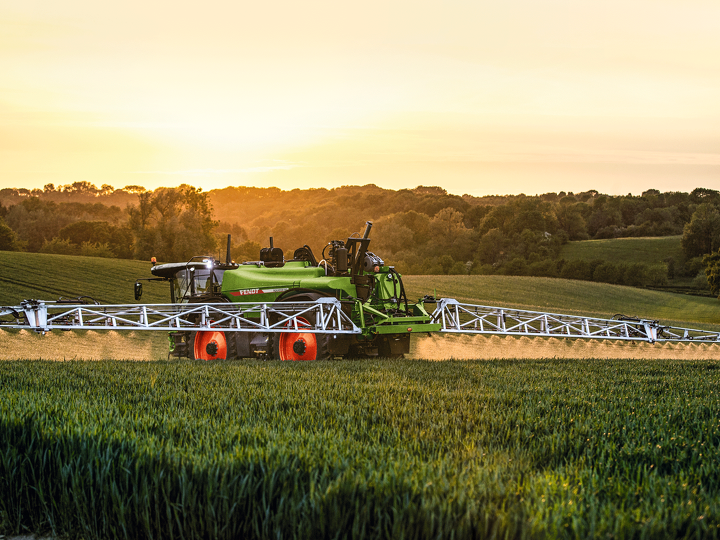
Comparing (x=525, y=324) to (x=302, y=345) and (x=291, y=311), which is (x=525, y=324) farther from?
(x=291, y=311)

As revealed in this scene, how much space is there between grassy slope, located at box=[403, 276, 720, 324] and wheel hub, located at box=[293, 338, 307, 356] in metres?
26.3

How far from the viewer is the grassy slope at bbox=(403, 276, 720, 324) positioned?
146 ft

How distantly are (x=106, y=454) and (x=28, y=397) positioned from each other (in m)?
3.18

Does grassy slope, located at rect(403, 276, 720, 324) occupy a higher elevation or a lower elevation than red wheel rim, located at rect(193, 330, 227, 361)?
lower

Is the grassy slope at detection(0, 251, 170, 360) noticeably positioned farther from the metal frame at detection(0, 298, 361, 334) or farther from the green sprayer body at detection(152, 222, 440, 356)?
the green sprayer body at detection(152, 222, 440, 356)

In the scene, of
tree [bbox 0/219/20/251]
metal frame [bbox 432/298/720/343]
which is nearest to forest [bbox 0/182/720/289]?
tree [bbox 0/219/20/251]

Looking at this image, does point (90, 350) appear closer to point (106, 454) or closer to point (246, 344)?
point (246, 344)

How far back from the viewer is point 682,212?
93062 mm

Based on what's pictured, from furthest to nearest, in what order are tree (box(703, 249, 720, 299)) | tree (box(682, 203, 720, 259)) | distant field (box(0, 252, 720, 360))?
tree (box(682, 203, 720, 259))
tree (box(703, 249, 720, 299))
distant field (box(0, 252, 720, 360))

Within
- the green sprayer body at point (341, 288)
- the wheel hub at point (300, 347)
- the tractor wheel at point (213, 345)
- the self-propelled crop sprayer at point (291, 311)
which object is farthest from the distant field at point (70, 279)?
the wheel hub at point (300, 347)

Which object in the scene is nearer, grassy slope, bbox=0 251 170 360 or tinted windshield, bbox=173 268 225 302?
tinted windshield, bbox=173 268 225 302

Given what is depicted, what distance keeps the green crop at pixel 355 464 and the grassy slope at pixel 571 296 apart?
111 ft

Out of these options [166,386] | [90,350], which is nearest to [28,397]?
[166,386]

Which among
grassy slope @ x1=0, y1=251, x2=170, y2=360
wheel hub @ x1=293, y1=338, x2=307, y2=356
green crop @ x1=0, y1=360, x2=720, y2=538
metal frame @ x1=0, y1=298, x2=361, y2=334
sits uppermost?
green crop @ x1=0, y1=360, x2=720, y2=538
